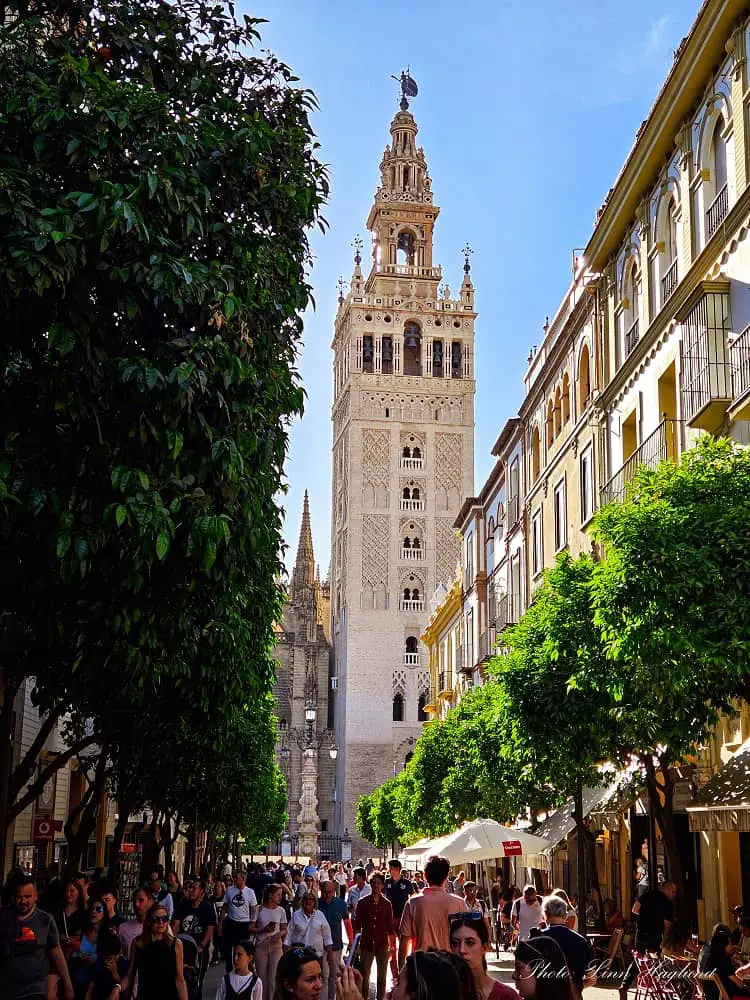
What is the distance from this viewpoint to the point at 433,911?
10773 mm

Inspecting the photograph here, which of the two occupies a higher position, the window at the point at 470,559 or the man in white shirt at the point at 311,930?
the window at the point at 470,559

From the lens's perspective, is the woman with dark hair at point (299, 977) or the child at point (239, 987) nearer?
the woman with dark hair at point (299, 977)

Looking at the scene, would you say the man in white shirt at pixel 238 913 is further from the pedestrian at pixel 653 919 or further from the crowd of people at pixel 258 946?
the pedestrian at pixel 653 919

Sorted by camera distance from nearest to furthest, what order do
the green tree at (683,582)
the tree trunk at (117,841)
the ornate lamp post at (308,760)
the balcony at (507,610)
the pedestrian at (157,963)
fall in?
the pedestrian at (157,963) → the green tree at (683,582) → the tree trunk at (117,841) → the balcony at (507,610) → the ornate lamp post at (308,760)

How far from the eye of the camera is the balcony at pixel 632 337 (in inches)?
981

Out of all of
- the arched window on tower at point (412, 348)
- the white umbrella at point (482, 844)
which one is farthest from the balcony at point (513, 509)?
the arched window on tower at point (412, 348)

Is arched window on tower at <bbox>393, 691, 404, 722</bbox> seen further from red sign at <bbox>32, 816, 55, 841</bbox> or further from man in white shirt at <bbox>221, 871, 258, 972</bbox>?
man in white shirt at <bbox>221, 871, 258, 972</bbox>

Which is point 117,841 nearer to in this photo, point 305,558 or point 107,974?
point 107,974

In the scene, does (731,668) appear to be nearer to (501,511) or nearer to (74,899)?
(74,899)

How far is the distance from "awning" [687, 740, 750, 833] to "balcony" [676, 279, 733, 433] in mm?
4788

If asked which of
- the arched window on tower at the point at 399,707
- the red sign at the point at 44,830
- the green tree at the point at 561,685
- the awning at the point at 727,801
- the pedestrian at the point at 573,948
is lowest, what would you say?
the pedestrian at the point at 573,948

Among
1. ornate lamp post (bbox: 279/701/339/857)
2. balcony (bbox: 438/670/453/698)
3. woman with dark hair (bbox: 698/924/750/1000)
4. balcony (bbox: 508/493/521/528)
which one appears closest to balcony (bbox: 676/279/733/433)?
woman with dark hair (bbox: 698/924/750/1000)

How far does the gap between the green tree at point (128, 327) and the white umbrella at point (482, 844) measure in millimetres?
12790

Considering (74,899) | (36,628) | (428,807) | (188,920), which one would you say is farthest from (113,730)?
(428,807)
